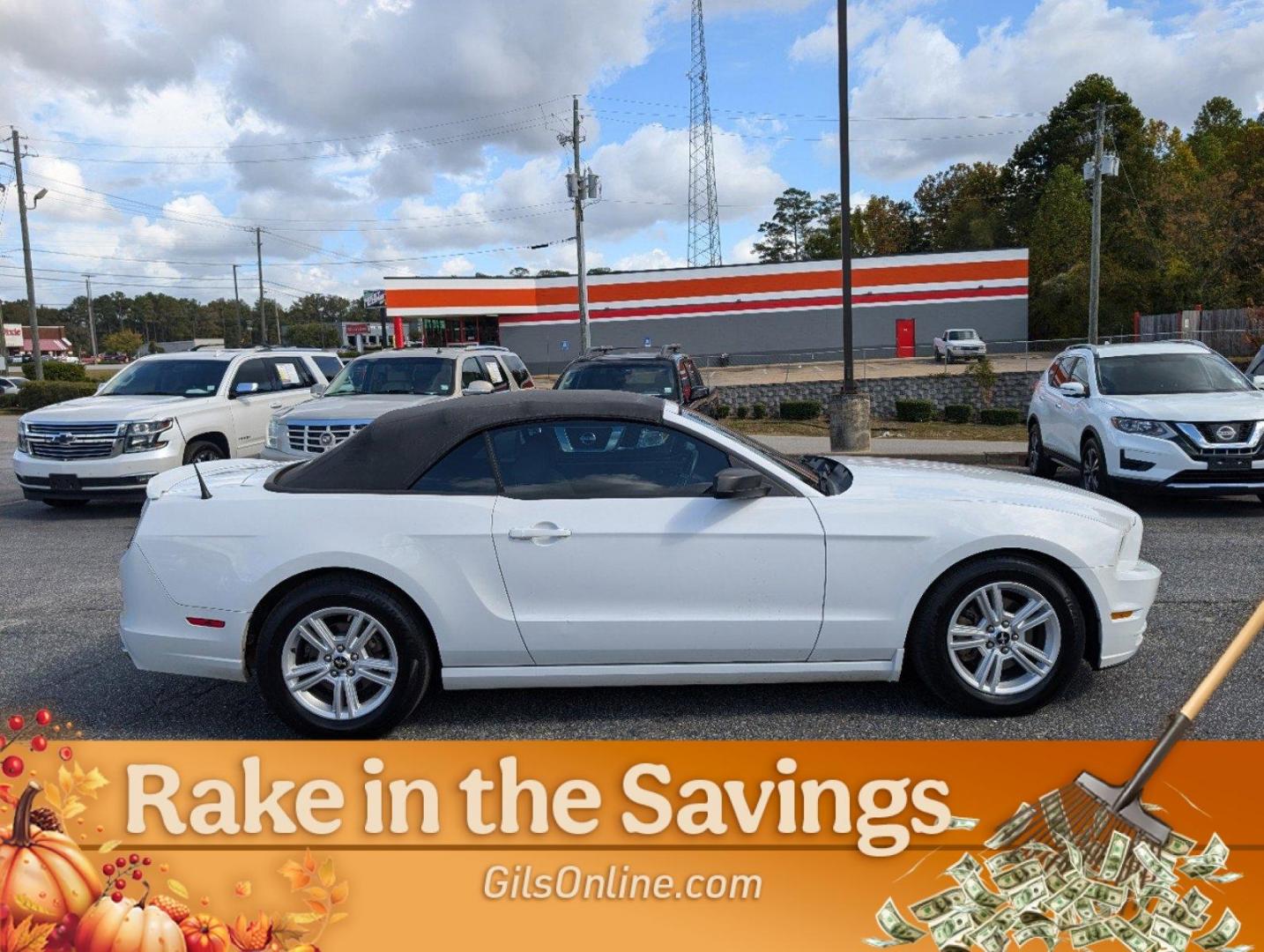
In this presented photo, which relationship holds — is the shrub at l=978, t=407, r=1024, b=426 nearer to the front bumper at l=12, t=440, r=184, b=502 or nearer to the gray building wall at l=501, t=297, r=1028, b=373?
the front bumper at l=12, t=440, r=184, b=502

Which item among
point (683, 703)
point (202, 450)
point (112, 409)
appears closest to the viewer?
point (683, 703)

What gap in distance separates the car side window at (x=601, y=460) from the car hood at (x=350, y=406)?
560 centimetres

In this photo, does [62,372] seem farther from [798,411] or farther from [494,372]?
[494,372]

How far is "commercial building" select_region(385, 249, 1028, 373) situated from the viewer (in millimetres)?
53344

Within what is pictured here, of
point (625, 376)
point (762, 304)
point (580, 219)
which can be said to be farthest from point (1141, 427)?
point (762, 304)

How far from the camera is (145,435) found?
10719 millimetres

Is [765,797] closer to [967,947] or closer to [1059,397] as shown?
[967,947]

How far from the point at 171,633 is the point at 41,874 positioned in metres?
1.43

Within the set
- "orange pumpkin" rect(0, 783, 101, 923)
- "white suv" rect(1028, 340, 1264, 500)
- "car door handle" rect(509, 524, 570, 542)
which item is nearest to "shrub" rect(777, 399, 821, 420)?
"white suv" rect(1028, 340, 1264, 500)

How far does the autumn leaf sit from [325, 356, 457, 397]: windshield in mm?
8584

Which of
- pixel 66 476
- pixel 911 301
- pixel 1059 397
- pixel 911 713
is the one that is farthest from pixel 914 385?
pixel 911 713

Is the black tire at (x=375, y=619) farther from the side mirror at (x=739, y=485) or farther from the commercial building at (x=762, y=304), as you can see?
the commercial building at (x=762, y=304)

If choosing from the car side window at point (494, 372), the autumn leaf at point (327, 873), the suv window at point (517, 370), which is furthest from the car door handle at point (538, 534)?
the suv window at point (517, 370)

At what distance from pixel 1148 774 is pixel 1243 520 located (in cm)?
775
